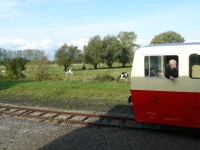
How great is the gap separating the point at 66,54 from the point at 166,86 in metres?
62.1

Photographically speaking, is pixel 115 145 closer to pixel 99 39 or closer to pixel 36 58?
pixel 36 58

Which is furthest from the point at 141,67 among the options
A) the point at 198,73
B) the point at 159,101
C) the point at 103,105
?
the point at 103,105

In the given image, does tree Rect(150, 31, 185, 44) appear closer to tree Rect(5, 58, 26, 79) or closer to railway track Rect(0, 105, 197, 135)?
tree Rect(5, 58, 26, 79)

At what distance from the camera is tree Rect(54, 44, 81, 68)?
66750 mm

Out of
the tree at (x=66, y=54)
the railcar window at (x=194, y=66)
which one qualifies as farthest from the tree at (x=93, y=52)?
the railcar window at (x=194, y=66)

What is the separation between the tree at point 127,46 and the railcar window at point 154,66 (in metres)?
64.7

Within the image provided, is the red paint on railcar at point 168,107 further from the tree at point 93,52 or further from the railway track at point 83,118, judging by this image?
the tree at point 93,52

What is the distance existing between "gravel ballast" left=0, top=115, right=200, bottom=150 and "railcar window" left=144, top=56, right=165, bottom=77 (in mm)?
1996

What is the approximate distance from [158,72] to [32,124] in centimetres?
525

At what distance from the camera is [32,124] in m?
9.41

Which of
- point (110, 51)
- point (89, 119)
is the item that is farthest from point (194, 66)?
point (110, 51)

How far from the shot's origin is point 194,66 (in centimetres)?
662

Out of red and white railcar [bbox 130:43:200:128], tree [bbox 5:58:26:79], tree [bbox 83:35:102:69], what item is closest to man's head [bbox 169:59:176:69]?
red and white railcar [bbox 130:43:200:128]

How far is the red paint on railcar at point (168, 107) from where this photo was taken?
6727 millimetres
